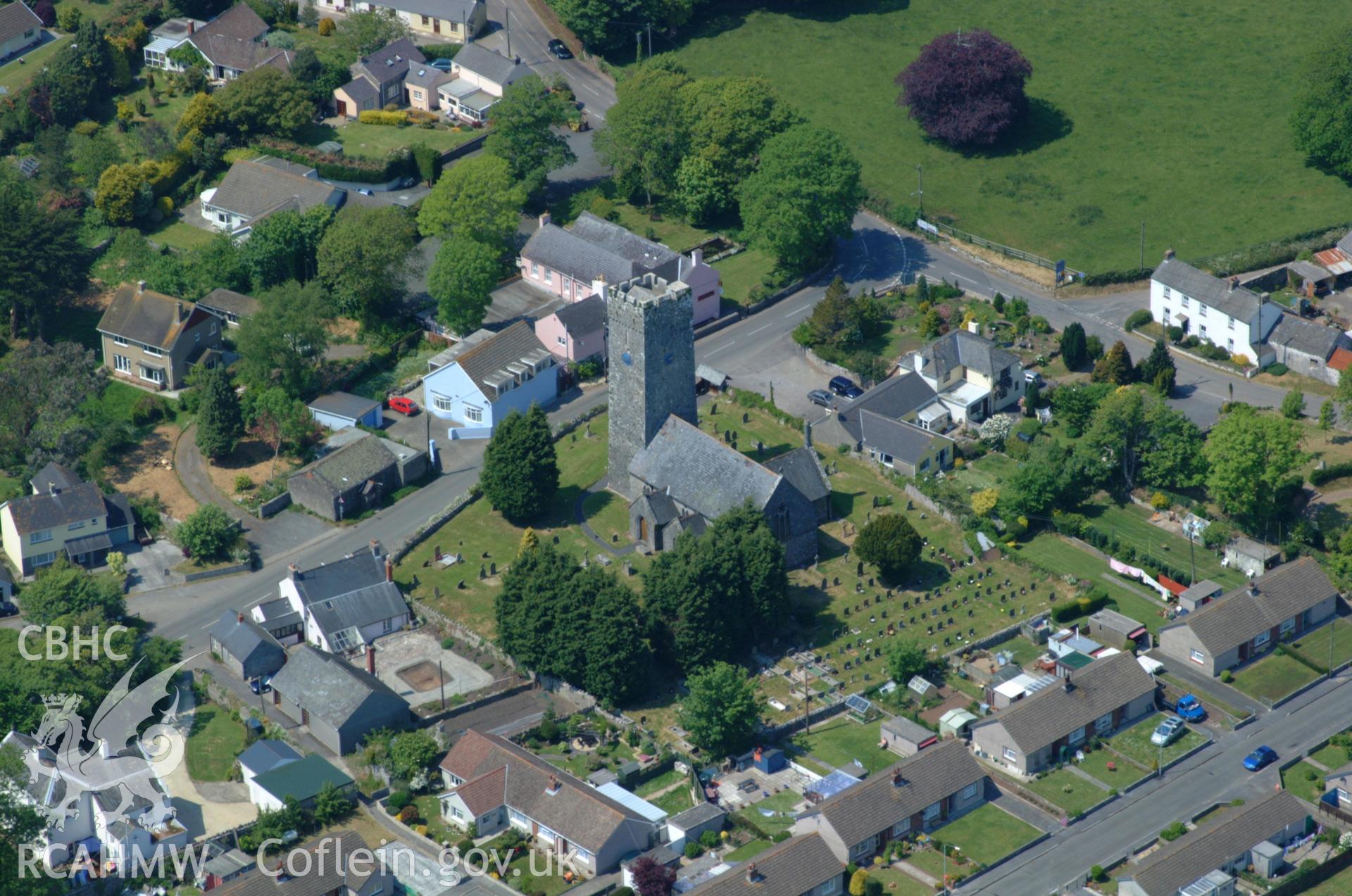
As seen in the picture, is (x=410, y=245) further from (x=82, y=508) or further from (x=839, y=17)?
(x=839, y=17)

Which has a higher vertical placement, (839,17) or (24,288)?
(839,17)

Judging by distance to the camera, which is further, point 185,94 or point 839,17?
point 839,17

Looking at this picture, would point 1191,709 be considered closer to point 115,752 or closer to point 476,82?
point 115,752

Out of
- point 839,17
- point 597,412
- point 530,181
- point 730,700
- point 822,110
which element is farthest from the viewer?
point 839,17

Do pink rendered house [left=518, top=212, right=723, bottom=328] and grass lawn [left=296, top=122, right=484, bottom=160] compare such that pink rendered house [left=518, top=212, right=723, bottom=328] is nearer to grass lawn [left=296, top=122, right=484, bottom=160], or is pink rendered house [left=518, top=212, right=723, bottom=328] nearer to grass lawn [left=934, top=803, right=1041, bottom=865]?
grass lawn [left=296, top=122, right=484, bottom=160]

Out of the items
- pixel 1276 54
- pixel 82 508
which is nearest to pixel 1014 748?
pixel 82 508

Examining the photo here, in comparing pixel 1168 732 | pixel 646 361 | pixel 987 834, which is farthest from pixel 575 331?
pixel 987 834

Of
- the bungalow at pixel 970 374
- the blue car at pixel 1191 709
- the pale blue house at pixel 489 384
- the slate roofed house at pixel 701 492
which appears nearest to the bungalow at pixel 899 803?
the blue car at pixel 1191 709

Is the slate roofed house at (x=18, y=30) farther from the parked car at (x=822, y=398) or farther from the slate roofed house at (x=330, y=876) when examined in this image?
the slate roofed house at (x=330, y=876)
